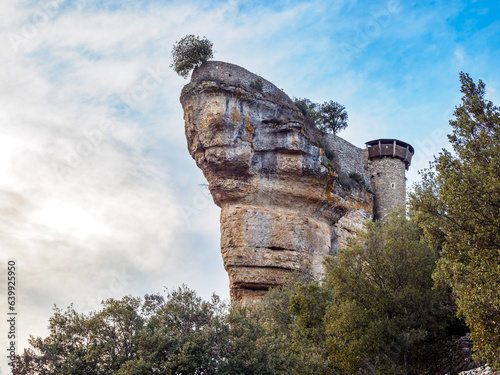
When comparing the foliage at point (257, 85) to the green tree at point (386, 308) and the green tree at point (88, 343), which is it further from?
the green tree at point (88, 343)

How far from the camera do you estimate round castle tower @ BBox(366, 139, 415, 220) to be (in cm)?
3406

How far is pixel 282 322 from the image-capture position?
20609 mm

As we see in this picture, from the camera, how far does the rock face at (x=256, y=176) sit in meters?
24.7

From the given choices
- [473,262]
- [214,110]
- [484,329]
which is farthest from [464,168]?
[214,110]

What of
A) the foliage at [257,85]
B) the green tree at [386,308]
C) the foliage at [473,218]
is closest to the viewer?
the foliage at [473,218]

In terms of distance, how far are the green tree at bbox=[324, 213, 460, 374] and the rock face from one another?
20.8 ft

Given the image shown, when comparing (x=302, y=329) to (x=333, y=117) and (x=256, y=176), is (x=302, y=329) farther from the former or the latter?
(x=333, y=117)

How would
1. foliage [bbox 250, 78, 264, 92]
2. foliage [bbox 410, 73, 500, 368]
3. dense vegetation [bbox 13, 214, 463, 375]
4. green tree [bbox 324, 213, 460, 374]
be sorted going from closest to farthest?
1. foliage [bbox 410, 73, 500, 368]
2. dense vegetation [bbox 13, 214, 463, 375]
3. green tree [bbox 324, 213, 460, 374]
4. foliage [bbox 250, 78, 264, 92]

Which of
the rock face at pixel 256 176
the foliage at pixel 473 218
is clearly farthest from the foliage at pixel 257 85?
the foliage at pixel 473 218

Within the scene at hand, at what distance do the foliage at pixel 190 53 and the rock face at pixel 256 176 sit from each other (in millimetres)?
663

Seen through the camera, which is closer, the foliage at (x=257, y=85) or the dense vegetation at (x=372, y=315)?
the dense vegetation at (x=372, y=315)

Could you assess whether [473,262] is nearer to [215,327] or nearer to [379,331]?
[379,331]

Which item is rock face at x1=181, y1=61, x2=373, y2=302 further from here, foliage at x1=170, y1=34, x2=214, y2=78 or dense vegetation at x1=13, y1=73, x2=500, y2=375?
dense vegetation at x1=13, y1=73, x2=500, y2=375

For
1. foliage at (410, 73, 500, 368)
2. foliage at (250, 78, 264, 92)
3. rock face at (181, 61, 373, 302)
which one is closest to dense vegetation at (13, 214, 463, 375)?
foliage at (410, 73, 500, 368)
